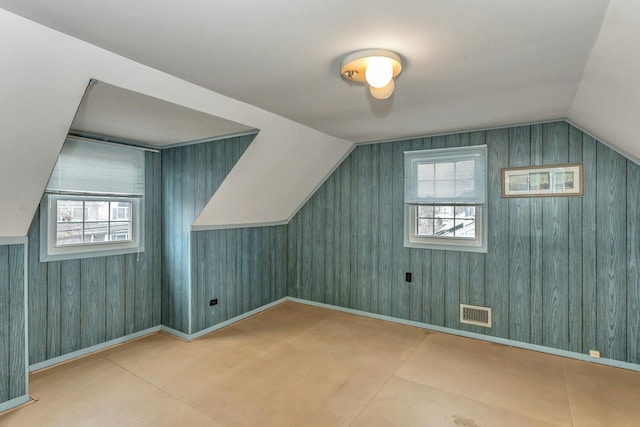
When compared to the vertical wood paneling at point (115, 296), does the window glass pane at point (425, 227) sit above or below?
above

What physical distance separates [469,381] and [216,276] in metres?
2.72

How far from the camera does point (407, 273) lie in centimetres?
389

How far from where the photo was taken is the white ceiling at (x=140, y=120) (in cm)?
209

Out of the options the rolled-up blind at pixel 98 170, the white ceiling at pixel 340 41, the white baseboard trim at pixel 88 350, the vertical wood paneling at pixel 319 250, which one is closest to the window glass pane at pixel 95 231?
the rolled-up blind at pixel 98 170

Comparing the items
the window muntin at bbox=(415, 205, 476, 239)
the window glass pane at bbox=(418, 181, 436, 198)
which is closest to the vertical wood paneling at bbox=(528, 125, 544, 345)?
the window muntin at bbox=(415, 205, 476, 239)

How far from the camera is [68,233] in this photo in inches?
119

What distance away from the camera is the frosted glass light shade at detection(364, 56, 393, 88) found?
5.73 ft

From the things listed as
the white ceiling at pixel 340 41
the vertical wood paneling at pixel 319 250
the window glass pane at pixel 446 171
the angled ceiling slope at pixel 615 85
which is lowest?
the vertical wood paneling at pixel 319 250

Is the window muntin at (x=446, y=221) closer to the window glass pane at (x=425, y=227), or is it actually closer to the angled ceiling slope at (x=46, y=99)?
the window glass pane at (x=425, y=227)

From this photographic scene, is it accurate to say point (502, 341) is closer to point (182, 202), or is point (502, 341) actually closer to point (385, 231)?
point (385, 231)

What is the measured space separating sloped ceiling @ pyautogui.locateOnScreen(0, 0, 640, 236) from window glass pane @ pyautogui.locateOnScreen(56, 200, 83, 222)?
69cm

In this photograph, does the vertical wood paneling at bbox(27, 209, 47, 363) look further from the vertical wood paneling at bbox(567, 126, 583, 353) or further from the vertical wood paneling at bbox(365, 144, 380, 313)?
the vertical wood paneling at bbox(567, 126, 583, 353)

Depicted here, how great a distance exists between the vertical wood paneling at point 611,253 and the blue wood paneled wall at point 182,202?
3387mm

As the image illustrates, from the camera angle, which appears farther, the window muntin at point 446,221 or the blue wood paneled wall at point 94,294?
the window muntin at point 446,221
